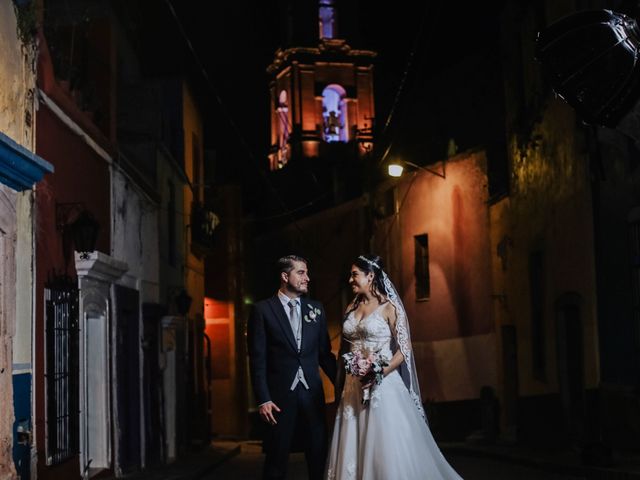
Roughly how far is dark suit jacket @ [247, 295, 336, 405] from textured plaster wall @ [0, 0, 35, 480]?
2533mm

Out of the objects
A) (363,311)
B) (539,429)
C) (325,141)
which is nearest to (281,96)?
(325,141)

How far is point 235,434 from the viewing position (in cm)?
3419

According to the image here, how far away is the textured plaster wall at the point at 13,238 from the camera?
1036 cm

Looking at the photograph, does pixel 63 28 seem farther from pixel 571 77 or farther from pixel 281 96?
pixel 281 96

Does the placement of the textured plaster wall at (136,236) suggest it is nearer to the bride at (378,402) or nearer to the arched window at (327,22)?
the bride at (378,402)

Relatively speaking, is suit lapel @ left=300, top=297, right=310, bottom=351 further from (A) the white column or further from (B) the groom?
(A) the white column

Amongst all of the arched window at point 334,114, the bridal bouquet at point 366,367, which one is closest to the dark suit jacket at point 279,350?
the bridal bouquet at point 366,367

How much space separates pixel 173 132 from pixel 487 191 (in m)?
7.30

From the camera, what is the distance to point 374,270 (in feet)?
31.9

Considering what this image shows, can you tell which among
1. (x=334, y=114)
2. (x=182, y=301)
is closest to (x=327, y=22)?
(x=334, y=114)

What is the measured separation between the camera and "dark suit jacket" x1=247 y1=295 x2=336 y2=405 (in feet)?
30.3

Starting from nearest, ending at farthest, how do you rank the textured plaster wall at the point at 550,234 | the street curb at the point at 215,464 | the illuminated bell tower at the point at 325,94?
the textured plaster wall at the point at 550,234, the street curb at the point at 215,464, the illuminated bell tower at the point at 325,94

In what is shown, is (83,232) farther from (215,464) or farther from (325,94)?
(325,94)

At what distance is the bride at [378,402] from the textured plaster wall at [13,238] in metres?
3.09
